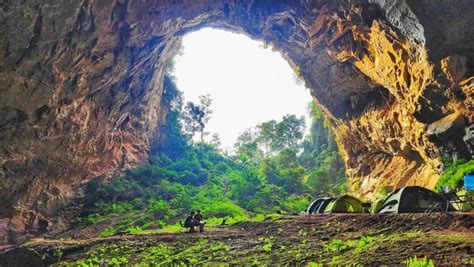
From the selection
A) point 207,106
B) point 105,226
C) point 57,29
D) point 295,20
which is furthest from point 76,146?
point 207,106

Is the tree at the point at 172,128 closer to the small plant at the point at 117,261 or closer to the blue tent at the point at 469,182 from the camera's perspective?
the small plant at the point at 117,261

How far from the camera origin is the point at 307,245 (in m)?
9.28

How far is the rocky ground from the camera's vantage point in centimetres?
720

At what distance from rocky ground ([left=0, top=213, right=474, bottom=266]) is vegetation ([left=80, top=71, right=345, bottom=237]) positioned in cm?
691

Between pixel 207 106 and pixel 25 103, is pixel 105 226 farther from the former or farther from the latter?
pixel 207 106

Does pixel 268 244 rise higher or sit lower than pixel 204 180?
lower

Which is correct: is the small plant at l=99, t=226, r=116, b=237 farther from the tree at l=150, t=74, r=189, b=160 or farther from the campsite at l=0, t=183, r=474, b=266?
the tree at l=150, t=74, r=189, b=160

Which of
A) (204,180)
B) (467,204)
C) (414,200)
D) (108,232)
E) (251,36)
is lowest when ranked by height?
(108,232)

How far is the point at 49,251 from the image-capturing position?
36.0 feet

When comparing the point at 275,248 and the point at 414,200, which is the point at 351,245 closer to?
the point at 275,248

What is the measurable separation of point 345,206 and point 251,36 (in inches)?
730

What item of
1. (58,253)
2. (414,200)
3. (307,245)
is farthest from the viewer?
(414,200)

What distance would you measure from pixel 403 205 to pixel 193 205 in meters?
20.1

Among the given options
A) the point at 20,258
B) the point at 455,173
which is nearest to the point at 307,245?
the point at 20,258
